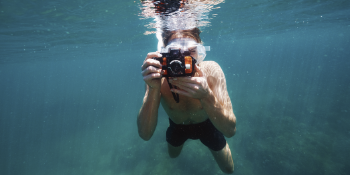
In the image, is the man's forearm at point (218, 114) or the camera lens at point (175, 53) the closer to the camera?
the camera lens at point (175, 53)

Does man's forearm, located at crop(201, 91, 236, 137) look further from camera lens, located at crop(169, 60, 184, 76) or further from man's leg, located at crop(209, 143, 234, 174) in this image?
man's leg, located at crop(209, 143, 234, 174)

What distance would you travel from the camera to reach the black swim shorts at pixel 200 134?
11.2ft

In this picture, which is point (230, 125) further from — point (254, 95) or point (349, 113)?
point (254, 95)

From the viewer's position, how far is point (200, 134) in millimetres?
3475

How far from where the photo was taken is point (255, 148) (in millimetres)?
9211

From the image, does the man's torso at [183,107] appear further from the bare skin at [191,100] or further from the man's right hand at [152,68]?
the man's right hand at [152,68]

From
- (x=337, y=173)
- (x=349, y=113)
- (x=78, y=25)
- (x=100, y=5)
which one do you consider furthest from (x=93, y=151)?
(x=349, y=113)

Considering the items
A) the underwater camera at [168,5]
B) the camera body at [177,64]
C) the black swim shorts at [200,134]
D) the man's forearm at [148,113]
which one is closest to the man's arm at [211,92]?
the camera body at [177,64]

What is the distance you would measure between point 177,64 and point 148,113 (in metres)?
1.04

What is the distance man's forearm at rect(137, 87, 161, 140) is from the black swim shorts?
1118 millimetres

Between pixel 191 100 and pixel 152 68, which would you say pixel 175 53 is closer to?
pixel 152 68

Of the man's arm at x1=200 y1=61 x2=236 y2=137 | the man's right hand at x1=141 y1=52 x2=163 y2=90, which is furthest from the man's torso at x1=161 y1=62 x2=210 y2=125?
the man's right hand at x1=141 y1=52 x2=163 y2=90

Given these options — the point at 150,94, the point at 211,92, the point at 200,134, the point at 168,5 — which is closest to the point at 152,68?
the point at 150,94

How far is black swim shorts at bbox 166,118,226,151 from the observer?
3.41 m
